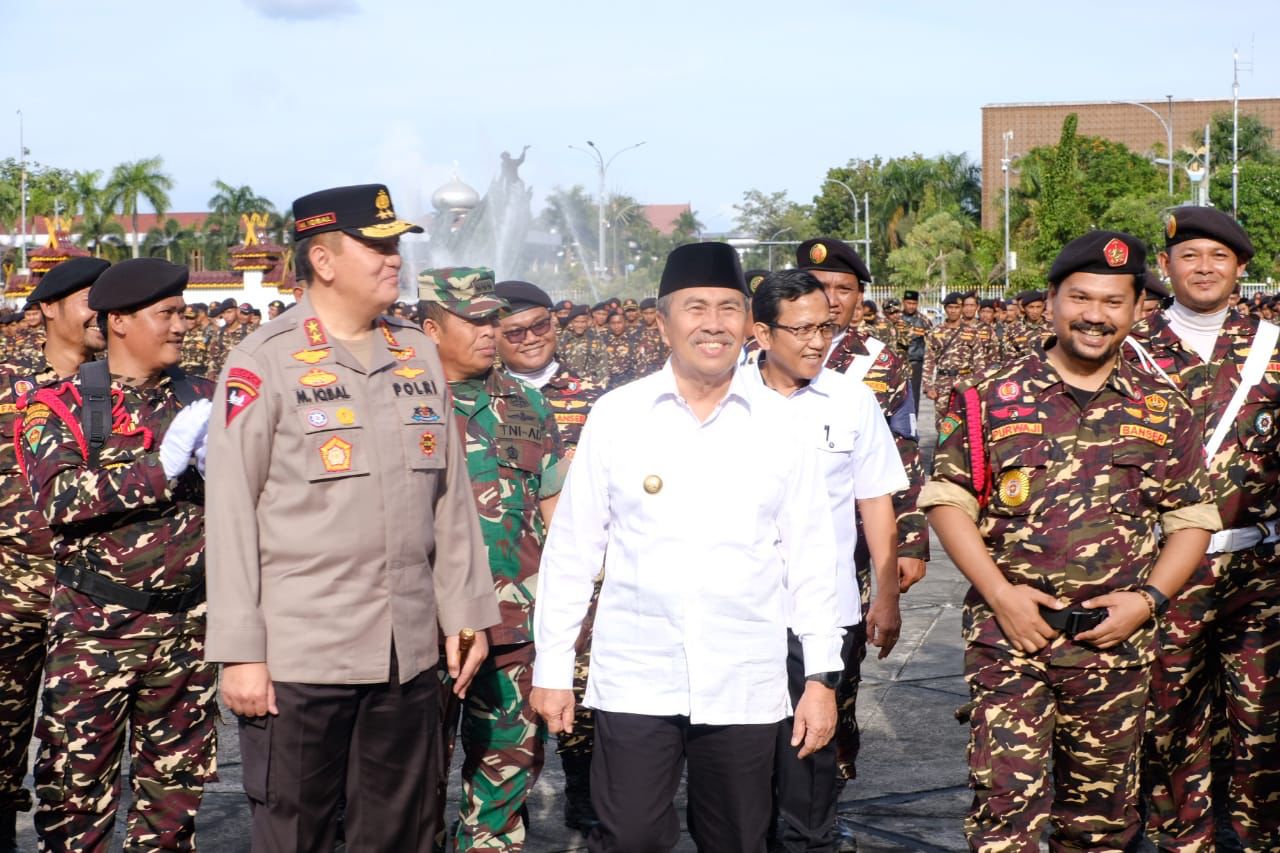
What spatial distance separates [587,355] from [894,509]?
1888 cm

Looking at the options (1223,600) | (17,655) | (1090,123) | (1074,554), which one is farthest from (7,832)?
(1090,123)

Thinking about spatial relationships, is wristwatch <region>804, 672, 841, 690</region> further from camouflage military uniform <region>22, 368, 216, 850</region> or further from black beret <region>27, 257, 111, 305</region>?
black beret <region>27, 257, 111, 305</region>

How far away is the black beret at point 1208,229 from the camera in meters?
5.62

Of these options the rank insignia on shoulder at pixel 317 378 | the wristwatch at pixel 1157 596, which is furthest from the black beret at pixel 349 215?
the wristwatch at pixel 1157 596

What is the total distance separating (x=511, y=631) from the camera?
5.22 meters

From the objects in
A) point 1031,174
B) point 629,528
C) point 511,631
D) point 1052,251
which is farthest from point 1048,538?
point 1031,174

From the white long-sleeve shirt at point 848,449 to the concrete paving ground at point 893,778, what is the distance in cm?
107

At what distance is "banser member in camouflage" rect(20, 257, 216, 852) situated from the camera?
16.3ft

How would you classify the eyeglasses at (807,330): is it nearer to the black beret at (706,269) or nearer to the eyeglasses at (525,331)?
the black beret at (706,269)

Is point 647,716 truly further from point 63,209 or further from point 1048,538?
point 63,209

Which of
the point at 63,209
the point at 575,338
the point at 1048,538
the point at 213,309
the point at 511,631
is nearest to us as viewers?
the point at 1048,538

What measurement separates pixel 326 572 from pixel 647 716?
36.7 inches

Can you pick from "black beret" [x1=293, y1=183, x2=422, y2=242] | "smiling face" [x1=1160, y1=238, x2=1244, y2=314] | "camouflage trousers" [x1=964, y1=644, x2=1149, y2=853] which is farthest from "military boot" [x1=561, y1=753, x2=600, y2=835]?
"smiling face" [x1=1160, y1=238, x2=1244, y2=314]

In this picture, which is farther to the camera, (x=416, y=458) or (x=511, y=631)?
(x=511, y=631)
